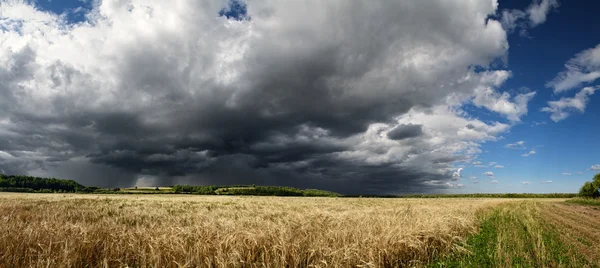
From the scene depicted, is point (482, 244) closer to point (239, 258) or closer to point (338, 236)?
point (338, 236)

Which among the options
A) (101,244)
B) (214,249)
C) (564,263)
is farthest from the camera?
(564,263)

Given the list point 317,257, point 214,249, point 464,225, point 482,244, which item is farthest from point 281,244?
point 464,225

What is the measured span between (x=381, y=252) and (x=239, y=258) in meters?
4.31

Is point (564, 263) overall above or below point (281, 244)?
below

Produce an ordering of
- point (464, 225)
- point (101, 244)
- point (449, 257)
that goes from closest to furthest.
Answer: point (101, 244) < point (449, 257) < point (464, 225)

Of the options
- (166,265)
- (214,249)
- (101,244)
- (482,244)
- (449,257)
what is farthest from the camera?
(482,244)

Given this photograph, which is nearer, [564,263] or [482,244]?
[564,263]

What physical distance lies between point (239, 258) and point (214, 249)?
2.85 ft

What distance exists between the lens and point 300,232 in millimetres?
10414

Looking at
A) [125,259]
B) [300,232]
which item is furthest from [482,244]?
[125,259]

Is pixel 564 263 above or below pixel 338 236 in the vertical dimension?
below

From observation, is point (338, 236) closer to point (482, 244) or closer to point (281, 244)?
point (281, 244)

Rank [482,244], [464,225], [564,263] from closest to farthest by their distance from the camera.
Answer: [564,263]
[482,244]
[464,225]

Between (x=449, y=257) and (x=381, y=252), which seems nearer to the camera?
(x=381, y=252)
